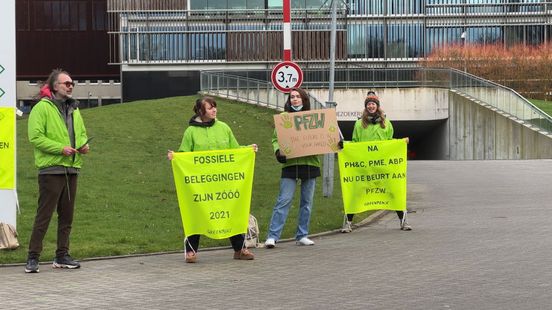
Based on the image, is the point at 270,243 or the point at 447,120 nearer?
the point at 270,243

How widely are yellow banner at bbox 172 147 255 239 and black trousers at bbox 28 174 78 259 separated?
1270 millimetres

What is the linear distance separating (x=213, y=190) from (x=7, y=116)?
9.44 ft

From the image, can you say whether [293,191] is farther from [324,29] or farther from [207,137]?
[324,29]

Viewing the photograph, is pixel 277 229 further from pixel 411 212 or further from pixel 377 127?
pixel 411 212

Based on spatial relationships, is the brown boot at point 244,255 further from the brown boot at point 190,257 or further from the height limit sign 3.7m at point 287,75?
the height limit sign 3.7m at point 287,75

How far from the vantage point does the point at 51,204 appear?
395 inches

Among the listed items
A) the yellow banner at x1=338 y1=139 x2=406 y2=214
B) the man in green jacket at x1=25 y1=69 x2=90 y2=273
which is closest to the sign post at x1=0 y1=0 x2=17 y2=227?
the man in green jacket at x1=25 y1=69 x2=90 y2=273

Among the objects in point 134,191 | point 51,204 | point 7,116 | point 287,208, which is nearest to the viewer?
point 51,204

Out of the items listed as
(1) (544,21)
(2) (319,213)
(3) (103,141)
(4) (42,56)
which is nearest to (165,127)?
(3) (103,141)

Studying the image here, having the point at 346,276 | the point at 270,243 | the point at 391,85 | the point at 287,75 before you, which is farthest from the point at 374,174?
the point at 391,85

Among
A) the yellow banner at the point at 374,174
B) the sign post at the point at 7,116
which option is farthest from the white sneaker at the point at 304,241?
the sign post at the point at 7,116

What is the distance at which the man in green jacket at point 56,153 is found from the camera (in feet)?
32.4

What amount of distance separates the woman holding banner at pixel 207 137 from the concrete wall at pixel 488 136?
27241 millimetres

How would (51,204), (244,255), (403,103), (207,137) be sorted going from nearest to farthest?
(51,204) → (244,255) → (207,137) → (403,103)
